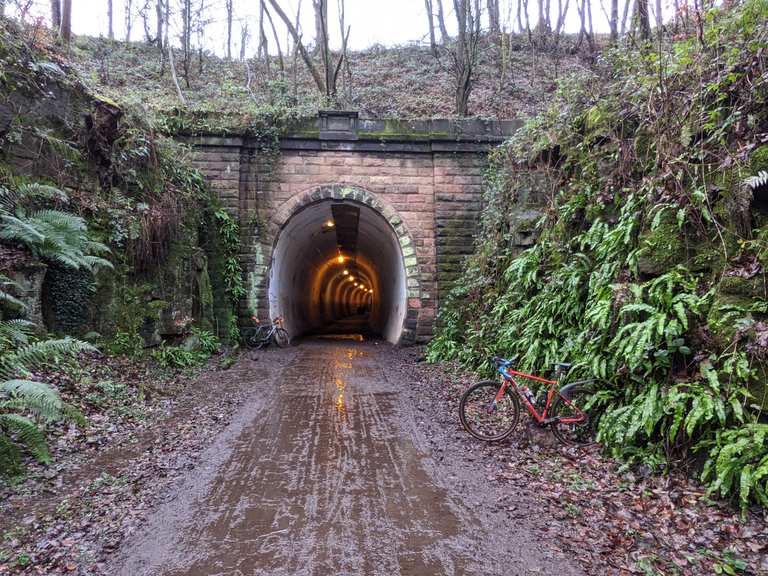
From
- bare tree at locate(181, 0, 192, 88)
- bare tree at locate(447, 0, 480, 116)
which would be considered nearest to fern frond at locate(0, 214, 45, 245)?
bare tree at locate(447, 0, 480, 116)

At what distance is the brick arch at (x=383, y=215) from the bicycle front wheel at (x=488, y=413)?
18.7 ft

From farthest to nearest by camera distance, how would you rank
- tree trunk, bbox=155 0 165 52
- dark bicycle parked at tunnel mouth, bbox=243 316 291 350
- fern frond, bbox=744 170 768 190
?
tree trunk, bbox=155 0 165 52 < dark bicycle parked at tunnel mouth, bbox=243 316 291 350 < fern frond, bbox=744 170 768 190

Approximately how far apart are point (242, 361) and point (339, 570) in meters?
7.83

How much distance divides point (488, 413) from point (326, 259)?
55.6ft

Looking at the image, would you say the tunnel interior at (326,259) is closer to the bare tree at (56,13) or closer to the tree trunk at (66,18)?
the tree trunk at (66,18)

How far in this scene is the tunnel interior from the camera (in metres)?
13.1

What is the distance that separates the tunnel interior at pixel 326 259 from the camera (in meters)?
13.1

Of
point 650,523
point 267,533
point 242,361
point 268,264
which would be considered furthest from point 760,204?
point 268,264

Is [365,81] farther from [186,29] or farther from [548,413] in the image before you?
[548,413]

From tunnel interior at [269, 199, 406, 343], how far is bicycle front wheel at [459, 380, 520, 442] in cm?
658

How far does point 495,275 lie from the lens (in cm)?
933

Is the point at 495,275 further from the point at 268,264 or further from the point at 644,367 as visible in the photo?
the point at 268,264

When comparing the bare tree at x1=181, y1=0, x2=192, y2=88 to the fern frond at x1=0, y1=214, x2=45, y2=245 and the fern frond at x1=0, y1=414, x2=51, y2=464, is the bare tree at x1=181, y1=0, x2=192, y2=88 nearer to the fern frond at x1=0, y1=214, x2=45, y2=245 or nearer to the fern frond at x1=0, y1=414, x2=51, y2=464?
the fern frond at x1=0, y1=214, x2=45, y2=245

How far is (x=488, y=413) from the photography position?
600 cm
